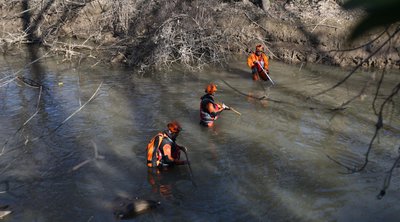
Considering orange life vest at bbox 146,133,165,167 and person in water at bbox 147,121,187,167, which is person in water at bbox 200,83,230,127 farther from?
orange life vest at bbox 146,133,165,167

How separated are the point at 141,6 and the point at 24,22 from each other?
274 inches

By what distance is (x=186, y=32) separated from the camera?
16.7 meters

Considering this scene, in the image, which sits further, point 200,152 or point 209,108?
point 209,108

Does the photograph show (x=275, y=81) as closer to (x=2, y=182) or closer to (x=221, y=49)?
(x=221, y=49)

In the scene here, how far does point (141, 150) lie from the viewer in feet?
32.2

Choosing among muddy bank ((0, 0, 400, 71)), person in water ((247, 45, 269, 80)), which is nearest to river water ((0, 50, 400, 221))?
person in water ((247, 45, 269, 80))

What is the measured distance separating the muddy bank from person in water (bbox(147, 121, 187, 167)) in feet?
25.8

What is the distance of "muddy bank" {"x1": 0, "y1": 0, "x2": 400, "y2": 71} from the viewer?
16.4 meters

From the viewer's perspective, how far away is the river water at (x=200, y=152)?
24.8 feet

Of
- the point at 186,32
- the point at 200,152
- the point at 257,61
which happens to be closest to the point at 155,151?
the point at 200,152

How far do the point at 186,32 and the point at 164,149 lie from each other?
9.06 metres

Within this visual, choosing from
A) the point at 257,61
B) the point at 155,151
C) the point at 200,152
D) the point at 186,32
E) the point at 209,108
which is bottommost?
the point at 200,152

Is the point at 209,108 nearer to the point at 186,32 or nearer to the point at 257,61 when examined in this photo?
the point at 257,61

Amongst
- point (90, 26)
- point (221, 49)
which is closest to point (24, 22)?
point (90, 26)
